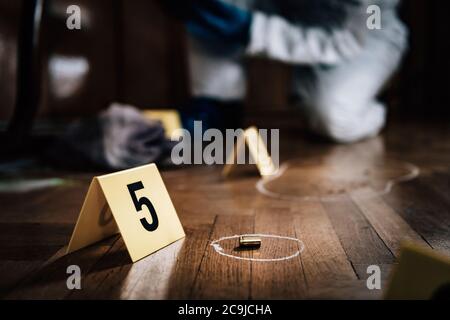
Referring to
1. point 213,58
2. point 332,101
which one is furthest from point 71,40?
point 332,101


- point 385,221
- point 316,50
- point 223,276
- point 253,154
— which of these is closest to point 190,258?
point 223,276

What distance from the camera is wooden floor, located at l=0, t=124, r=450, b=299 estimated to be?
84 centimetres

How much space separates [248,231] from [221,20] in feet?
4.91

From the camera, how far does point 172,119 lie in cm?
250

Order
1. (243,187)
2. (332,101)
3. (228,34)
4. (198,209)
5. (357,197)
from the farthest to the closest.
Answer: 1. (332,101)
2. (228,34)
3. (243,187)
4. (357,197)
5. (198,209)

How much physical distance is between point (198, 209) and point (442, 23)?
345 cm

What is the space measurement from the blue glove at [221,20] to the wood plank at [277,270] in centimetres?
142

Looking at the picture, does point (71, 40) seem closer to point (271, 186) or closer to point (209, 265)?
point (271, 186)

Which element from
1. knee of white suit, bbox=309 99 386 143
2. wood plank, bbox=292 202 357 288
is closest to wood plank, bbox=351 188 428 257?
wood plank, bbox=292 202 357 288

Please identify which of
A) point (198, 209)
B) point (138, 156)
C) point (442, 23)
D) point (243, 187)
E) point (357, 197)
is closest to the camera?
point (198, 209)

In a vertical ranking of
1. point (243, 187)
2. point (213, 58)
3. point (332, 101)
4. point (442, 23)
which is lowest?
point (243, 187)

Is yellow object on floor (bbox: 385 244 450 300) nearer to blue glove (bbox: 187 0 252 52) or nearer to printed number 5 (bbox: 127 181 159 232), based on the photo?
printed number 5 (bbox: 127 181 159 232)

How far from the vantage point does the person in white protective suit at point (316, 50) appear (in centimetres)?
245

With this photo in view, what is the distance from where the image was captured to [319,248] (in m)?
1.02
